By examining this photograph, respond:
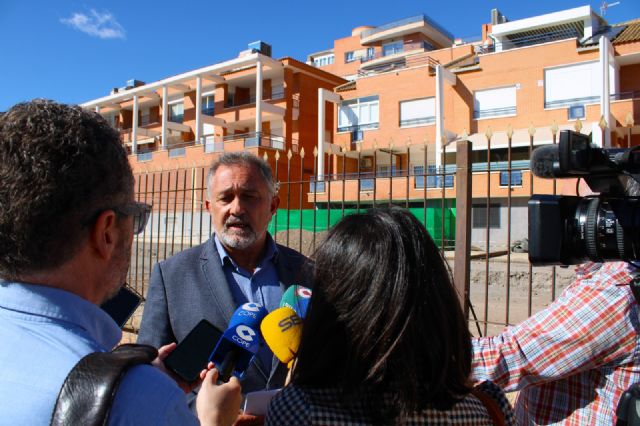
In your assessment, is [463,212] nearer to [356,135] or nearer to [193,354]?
[193,354]

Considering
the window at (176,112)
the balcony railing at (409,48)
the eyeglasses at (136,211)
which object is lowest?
the eyeglasses at (136,211)

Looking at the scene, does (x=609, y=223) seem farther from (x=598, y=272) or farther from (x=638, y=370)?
(x=638, y=370)

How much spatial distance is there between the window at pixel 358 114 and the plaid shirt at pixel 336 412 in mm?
28748

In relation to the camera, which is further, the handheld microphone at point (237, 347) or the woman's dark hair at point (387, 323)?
the handheld microphone at point (237, 347)

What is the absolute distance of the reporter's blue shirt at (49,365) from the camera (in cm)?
86

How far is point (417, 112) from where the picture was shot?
28.0 metres

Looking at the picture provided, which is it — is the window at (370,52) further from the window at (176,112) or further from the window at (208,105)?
the window at (176,112)

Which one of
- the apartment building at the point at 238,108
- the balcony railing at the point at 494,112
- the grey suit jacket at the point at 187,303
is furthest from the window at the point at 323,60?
the grey suit jacket at the point at 187,303

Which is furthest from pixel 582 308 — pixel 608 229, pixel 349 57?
pixel 349 57

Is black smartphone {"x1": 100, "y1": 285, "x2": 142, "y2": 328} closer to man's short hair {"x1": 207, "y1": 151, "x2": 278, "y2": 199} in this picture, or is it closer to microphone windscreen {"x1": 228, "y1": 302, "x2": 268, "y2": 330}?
microphone windscreen {"x1": 228, "y1": 302, "x2": 268, "y2": 330}

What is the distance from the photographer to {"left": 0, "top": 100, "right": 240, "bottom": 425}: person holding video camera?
2.85ft

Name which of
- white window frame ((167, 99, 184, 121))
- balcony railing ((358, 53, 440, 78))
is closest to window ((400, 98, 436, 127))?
balcony railing ((358, 53, 440, 78))

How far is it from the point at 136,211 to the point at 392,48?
5003 centimetres

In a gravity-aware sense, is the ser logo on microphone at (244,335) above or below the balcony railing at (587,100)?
below
